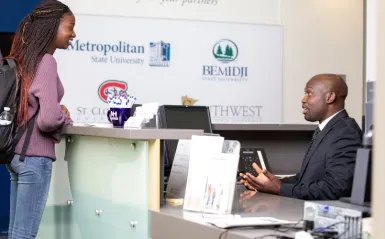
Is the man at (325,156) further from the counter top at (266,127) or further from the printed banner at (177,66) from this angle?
the printed banner at (177,66)

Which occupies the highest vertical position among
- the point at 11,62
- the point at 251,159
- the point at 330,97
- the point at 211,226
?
the point at 11,62

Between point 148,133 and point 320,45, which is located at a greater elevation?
point 320,45

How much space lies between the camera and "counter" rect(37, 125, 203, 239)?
3049 millimetres

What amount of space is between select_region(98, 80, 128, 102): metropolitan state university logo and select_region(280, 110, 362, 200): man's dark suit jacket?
3.23 metres

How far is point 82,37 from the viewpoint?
6.97m

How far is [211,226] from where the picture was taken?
2535 millimetres

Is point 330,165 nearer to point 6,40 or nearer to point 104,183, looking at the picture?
point 104,183

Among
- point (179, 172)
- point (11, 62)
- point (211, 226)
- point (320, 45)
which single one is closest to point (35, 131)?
point (11, 62)

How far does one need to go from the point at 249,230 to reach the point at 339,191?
144 centimetres

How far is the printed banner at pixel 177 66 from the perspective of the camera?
698cm

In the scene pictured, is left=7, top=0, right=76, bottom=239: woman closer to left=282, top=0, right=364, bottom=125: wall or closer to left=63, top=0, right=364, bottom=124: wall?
left=63, top=0, right=364, bottom=124: wall

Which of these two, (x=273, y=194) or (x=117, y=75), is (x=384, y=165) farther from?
(x=117, y=75)

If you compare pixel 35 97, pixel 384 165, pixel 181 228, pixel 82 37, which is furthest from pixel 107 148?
pixel 82 37

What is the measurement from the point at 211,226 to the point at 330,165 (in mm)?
1512
